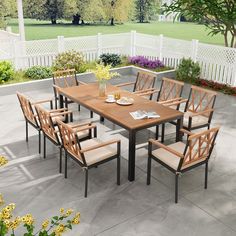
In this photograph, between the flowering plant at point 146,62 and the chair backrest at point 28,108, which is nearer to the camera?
the chair backrest at point 28,108

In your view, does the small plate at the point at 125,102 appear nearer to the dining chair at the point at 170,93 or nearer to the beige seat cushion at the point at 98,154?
the dining chair at the point at 170,93

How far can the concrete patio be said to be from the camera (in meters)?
3.96

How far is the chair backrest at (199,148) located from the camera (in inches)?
165

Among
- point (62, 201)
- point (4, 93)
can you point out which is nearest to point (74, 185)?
point (62, 201)

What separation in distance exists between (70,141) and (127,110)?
1352 mm

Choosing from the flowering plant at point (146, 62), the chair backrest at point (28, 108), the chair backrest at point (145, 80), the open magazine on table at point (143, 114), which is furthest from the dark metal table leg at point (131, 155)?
the flowering plant at point (146, 62)

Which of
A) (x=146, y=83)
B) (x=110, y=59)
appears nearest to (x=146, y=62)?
(x=110, y=59)

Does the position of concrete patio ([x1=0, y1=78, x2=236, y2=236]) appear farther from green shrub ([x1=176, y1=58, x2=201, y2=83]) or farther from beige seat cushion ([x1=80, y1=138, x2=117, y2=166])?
green shrub ([x1=176, y1=58, x2=201, y2=83])

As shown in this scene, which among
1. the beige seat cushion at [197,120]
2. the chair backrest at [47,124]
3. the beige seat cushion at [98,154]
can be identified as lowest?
the beige seat cushion at [98,154]

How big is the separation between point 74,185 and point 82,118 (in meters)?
2.81

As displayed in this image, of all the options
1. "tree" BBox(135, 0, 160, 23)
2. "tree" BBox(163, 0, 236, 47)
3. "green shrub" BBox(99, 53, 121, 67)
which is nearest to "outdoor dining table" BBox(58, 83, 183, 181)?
"green shrub" BBox(99, 53, 121, 67)

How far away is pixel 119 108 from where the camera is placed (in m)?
5.61

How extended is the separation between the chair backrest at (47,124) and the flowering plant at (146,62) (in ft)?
22.7

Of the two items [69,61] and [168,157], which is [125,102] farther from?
[69,61]
